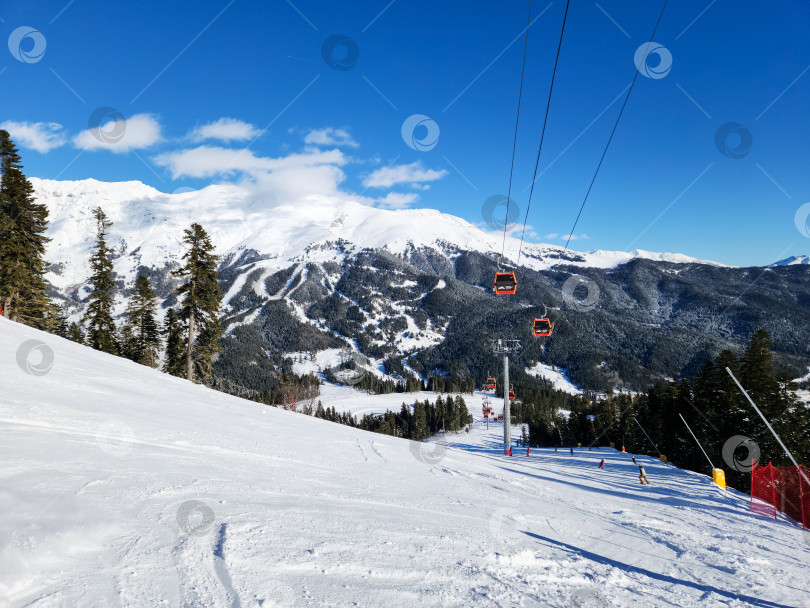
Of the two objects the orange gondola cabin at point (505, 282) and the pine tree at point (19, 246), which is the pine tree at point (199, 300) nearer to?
the pine tree at point (19, 246)

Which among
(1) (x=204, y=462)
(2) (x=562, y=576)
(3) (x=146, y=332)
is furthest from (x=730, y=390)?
(3) (x=146, y=332)

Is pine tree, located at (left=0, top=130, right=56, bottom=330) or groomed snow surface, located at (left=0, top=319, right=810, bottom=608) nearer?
groomed snow surface, located at (left=0, top=319, right=810, bottom=608)

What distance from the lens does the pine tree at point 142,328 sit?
39.3 metres

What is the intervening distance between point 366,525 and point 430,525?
128 centimetres

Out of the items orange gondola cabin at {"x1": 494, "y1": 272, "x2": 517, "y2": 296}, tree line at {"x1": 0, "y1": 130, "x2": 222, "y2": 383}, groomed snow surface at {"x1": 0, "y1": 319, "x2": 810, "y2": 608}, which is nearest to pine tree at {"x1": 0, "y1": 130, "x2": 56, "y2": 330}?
tree line at {"x1": 0, "y1": 130, "x2": 222, "y2": 383}

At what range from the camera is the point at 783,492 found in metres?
12.4

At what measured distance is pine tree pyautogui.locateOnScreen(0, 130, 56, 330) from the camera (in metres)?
28.5

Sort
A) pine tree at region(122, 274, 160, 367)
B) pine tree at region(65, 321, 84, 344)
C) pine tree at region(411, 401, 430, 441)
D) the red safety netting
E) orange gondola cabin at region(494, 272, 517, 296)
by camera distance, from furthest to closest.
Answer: pine tree at region(411, 401, 430, 441) < pine tree at region(65, 321, 84, 344) < pine tree at region(122, 274, 160, 367) < orange gondola cabin at region(494, 272, 517, 296) < the red safety netting

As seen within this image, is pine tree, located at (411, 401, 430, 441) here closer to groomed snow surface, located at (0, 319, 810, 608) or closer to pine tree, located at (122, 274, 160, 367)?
pine tree, located at (122, 274, 160, 367)

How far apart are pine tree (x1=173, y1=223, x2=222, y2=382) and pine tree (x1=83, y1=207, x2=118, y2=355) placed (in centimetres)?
1100

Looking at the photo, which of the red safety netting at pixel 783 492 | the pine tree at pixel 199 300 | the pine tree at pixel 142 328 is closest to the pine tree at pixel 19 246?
the pine tree at pixel 142 328

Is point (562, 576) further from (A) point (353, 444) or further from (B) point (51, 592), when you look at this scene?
(A) point (353, 444)

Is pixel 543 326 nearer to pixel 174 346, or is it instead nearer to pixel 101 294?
pixel 174 346

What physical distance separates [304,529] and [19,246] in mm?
34242
